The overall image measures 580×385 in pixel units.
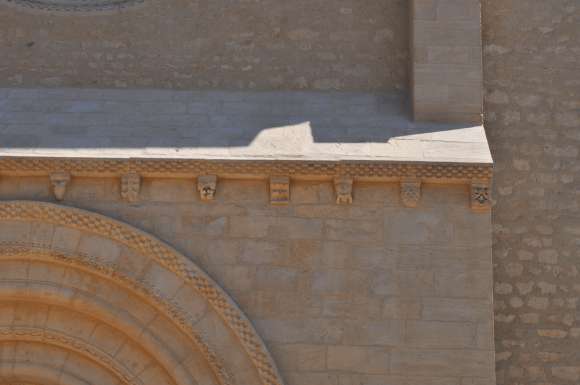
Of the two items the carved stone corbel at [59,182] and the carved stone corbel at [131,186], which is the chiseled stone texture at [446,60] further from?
the carved stone corbel at [59,182]

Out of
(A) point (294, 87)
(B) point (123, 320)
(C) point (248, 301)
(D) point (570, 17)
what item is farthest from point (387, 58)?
(B) point (123, 320)

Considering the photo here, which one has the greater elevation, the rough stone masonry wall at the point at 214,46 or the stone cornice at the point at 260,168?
the rough stone masonry wall at the point at 214,46

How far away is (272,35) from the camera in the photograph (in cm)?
947

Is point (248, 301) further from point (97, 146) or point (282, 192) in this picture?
point (97, 146)

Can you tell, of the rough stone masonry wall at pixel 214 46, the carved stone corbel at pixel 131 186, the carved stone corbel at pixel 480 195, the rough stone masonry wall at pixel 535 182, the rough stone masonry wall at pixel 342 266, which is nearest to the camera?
the rough stone masonry wall at pixel 342 266

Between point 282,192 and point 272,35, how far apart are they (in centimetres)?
197

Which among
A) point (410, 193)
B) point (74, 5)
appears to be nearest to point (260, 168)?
point (410, 193)

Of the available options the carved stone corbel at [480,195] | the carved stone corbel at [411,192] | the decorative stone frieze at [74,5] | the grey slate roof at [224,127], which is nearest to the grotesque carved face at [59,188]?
the grey slate roof at [224,127]

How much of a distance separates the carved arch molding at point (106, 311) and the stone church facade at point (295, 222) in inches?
0.6

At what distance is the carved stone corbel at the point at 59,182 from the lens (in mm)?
8203

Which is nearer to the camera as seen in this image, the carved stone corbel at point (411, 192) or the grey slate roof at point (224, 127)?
the carved stone corbel at point (411, 192)

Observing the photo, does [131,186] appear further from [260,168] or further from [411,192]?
[411,192]

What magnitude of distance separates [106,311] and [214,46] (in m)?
2.77

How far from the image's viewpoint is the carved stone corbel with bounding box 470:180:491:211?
317 inches
